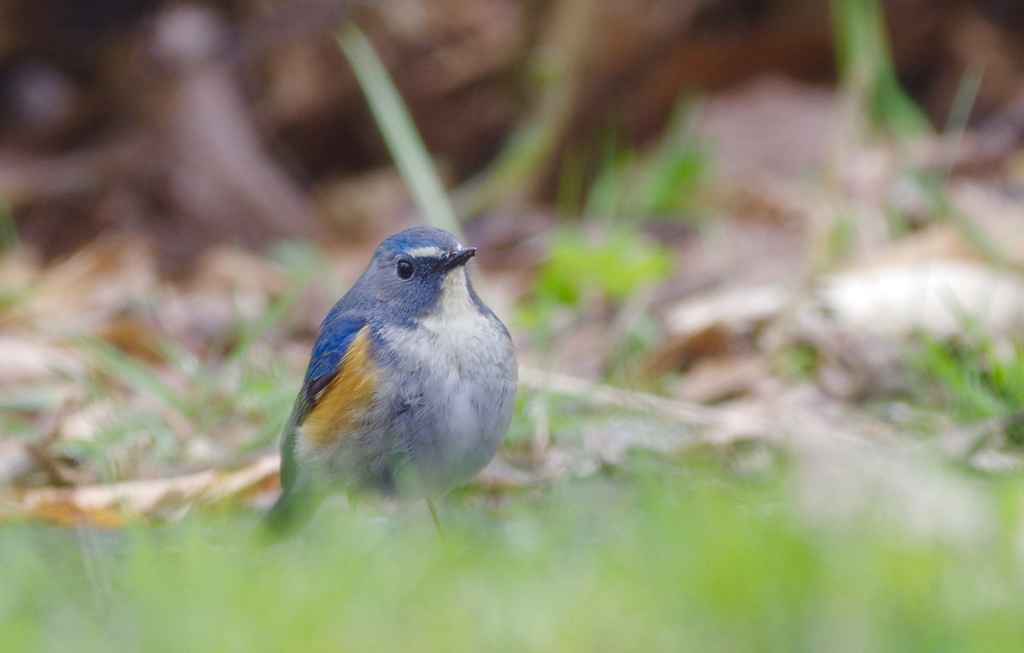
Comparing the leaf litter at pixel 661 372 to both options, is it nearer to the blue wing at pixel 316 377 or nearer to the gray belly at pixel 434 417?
the blue wing at pixel 316 377

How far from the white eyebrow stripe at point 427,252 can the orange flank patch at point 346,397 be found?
0.28 metres

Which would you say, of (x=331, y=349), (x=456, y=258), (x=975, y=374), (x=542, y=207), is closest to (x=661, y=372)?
(x=975, y=374)

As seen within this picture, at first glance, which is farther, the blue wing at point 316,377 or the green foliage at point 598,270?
the green foliage at point 598,270

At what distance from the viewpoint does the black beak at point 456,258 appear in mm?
3670

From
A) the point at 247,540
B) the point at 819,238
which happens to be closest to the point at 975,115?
the point at 819,238

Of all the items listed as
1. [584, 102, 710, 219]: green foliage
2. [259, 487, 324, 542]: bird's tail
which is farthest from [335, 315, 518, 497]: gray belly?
[584, 102, 710, 219]: green foliage

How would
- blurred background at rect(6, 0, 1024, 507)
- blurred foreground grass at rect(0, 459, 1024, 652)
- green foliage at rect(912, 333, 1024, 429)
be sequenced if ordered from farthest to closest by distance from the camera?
blurred background at rect(6, 0, 1024, 507) < green foliage at rect(912, 333, 1024, 429) < blurred foreground grass at rect(0, 459, 1024, 652)

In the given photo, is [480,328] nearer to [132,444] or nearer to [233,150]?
[132,444]

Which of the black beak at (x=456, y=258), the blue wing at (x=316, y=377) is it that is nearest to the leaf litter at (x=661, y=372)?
the blue wing at (x=316, y=377)

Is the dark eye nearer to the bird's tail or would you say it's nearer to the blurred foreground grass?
the bird's tail

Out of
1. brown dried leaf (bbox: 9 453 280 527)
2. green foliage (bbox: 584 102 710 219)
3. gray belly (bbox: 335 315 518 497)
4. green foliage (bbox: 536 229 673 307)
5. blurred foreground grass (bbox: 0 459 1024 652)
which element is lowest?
green foliage (bbox: 584 102 710 219)

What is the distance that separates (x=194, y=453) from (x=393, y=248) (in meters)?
1.33

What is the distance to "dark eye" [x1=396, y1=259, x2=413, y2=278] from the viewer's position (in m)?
3.76

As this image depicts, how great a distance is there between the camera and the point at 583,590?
2.23m
